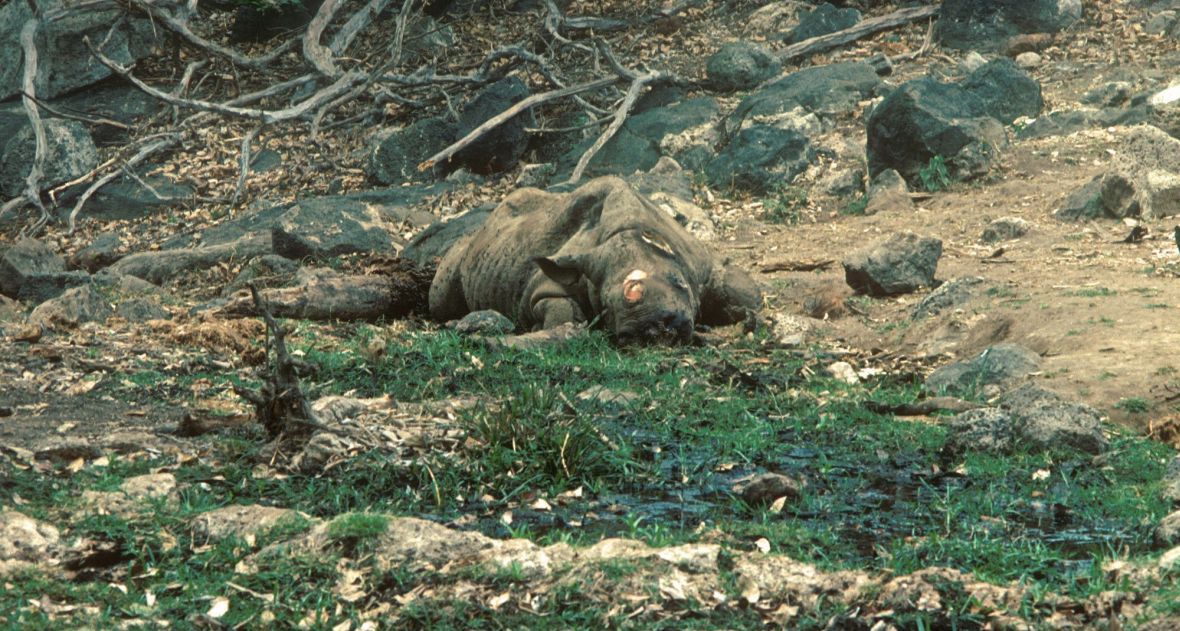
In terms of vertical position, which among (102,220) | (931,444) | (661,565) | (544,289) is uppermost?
(661,565)

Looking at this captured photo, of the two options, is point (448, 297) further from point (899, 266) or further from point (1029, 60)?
point (1029, 60)

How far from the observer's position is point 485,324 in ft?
31.5

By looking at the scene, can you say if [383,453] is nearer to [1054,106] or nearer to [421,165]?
[421,165]

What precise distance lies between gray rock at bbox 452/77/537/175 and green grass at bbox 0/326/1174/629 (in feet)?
29.5

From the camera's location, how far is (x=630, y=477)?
226 inches

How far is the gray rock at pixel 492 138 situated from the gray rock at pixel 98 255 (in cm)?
400

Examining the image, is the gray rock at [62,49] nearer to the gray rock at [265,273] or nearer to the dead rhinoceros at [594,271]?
the gray rock at [265,273]

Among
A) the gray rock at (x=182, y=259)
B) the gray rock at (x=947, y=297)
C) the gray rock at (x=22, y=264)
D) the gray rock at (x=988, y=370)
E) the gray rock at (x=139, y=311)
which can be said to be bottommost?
the gray rock at (x=182, y=259)

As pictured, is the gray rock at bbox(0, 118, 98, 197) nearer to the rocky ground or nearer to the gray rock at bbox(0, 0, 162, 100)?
the rocky ground

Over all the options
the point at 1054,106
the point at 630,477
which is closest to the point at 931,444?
the point at 630,477

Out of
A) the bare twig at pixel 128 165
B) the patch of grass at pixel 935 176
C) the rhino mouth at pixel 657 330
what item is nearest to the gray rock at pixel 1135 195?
the patch of grass at pixel 935 176

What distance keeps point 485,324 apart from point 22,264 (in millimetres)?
4818

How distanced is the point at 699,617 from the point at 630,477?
1.74m

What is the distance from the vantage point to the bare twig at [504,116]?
52.0 ft
